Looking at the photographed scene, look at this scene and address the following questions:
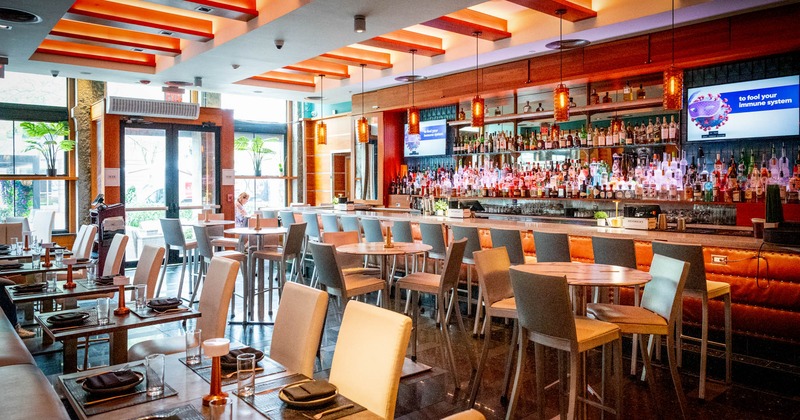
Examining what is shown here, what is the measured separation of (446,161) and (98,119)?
6.05m

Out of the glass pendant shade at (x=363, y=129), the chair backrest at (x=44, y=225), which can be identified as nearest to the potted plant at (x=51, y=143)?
the chair backrest at (x=44, y=225)

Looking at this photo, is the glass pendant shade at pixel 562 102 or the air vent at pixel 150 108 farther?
the air vent at pixel 150 108

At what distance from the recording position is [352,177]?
11039 mm

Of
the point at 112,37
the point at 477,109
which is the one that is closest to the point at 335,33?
the point at 477,109

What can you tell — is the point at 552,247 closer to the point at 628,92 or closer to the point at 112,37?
the point at 628,92

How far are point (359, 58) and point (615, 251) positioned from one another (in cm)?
536

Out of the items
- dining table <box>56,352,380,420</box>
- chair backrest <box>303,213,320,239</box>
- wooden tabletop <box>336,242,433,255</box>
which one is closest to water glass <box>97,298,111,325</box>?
dining table <box>56,352,380,420</box>

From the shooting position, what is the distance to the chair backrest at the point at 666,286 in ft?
10.6

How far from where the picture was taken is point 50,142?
9.26 m

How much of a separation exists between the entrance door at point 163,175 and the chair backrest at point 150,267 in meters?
6.02

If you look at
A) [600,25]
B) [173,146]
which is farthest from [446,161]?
[173,146]

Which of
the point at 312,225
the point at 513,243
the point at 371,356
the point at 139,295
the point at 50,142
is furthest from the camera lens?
the point at 50,142

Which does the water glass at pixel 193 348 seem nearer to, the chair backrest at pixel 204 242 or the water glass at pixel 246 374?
the water glass at pixel 246 374

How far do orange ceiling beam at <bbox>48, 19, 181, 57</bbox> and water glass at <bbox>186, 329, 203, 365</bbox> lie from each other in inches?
229
